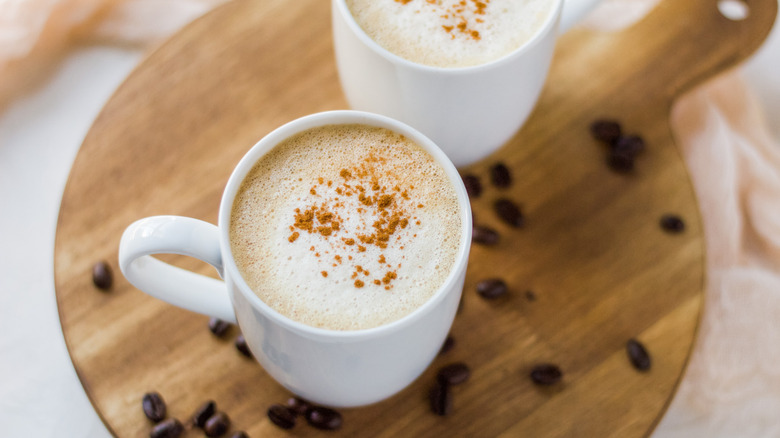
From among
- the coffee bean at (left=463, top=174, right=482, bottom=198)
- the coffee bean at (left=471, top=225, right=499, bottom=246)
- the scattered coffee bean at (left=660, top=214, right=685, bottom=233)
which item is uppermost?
the coffee bean at (left=463, top=174, right=482, bottom=198)

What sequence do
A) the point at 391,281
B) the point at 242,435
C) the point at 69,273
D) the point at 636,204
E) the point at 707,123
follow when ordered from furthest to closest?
the point at 707,123 < the point at 636,204 < the point at 69,273 < the point at 242,435 < the point at 391,281

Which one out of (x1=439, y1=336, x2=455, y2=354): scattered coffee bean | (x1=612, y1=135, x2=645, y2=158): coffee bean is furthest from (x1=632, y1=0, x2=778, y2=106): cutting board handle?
(x1=439, y1=336, x2=455, y2=354): scattered coffee bean

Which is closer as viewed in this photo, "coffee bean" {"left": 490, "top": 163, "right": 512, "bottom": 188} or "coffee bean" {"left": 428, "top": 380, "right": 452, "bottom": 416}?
"coffee bean" {"left": 428, "top": 380, "right": 452, "bottom": 416}

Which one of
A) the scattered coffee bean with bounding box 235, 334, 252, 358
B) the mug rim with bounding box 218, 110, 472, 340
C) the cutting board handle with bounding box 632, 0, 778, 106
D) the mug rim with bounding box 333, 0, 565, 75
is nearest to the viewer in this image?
the mug rim with bounding box 218, 110, 472, 340

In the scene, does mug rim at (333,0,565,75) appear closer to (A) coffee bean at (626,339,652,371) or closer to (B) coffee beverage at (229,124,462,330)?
(B) coffee beverage at (229,124,462,330)

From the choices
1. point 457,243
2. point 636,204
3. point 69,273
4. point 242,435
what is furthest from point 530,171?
point 69,273

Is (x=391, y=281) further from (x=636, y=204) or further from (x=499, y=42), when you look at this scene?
(x=636, y=204)

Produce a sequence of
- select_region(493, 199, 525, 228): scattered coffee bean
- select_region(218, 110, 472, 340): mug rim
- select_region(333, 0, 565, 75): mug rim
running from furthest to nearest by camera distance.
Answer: select_region(493, 199, 525, 228): scattered coffee bean
select_region(333, 0, 565, 75): mug rim
select_region(218, 110, 472, 340): mug rim

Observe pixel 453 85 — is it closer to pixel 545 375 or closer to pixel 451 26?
pixel 451 26
